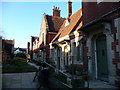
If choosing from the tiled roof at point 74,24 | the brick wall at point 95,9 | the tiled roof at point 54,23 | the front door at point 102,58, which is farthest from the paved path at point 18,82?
the tiled roof at point 54,23

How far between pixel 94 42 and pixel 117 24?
2647 mm

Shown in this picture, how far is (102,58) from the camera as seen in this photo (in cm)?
883

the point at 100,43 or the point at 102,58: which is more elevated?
the point at 100,43

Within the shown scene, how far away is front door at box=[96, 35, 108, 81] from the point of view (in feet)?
28.0

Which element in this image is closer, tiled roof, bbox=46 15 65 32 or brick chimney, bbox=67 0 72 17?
brick chimney, bbox=67 0 72 17

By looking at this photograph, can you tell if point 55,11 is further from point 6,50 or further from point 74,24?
point 6,50

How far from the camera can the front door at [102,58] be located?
855cm

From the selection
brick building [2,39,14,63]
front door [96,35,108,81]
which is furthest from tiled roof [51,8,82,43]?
brick building [2,39,14,63]

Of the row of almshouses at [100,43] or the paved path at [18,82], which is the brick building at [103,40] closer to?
the row of almshouses at [100,43]

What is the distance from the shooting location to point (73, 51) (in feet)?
44.6

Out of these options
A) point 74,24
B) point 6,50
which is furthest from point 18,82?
point 6,50

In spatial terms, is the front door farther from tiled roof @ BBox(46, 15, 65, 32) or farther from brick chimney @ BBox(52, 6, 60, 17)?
brick chimney @ BBox(52, 6, 60, 17)

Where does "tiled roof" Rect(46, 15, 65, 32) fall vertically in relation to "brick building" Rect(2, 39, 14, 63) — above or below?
above

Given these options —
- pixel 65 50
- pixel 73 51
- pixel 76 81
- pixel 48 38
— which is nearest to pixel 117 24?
pixel 76 81
